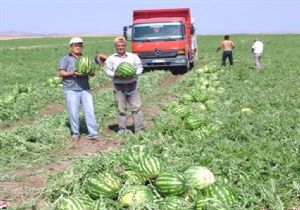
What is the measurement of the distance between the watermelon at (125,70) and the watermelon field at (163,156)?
1082 mm

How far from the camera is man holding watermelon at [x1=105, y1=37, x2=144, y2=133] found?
9.87 metres

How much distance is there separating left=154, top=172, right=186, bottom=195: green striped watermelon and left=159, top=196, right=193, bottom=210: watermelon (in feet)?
0.53

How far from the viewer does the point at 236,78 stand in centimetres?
1967

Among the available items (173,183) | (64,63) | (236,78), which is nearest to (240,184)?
(173,183)

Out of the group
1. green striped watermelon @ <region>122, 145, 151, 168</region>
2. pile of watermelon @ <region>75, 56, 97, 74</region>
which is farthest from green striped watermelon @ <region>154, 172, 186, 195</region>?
pile of watermelon @ <region>75, 56, 97, 74</region>

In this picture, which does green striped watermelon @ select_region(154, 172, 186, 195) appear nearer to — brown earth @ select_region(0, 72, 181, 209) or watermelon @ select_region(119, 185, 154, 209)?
watermelon @ select_region(119, 185, 154, 209)

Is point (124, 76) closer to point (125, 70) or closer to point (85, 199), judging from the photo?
point (125, 70)

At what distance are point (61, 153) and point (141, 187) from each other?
4134mm

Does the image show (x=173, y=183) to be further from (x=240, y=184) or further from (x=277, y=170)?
(x=277, y=170)

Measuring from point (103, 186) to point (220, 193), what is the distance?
1.18m

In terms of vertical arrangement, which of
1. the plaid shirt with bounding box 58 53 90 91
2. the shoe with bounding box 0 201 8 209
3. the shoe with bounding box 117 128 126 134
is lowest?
the shoe with bounding box 117 128 126 134

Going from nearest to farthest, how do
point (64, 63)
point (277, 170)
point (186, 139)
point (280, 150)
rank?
point (277, 170) → point (280, 150) → point (186, 139) → point (64, 63)

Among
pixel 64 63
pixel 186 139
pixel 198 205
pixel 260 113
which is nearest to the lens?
pixel 198 205

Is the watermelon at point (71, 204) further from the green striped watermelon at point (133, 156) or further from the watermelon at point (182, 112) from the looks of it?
the watermelon at point (182, 112)
